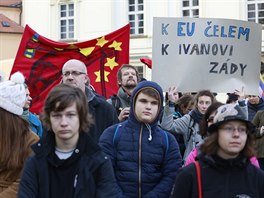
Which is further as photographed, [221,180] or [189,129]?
[189,129]

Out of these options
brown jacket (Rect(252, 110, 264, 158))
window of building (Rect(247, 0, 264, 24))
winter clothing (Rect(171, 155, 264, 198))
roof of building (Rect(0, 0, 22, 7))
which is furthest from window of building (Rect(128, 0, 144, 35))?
winter clothing (Rect(171, 155, 264, 198))

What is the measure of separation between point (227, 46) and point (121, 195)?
3194 millimetres

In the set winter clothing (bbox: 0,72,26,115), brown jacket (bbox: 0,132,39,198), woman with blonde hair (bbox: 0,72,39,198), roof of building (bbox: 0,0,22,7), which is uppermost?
roof of building (bbox: 0,0,22,7)

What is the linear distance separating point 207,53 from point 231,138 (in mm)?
3473

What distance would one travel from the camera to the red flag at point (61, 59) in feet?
26.7

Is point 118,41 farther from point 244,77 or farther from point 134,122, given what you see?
point 134,122

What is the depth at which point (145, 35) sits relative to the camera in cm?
2923

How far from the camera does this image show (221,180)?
3480 mm

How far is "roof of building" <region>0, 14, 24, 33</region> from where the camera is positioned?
3716 cm

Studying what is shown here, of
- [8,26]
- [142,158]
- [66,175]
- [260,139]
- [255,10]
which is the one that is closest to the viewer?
[66,175]

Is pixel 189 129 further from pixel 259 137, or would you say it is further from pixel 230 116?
pixel 230 116

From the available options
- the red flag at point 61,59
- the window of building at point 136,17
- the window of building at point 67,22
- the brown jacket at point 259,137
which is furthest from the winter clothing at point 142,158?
the window of building at point 67,22

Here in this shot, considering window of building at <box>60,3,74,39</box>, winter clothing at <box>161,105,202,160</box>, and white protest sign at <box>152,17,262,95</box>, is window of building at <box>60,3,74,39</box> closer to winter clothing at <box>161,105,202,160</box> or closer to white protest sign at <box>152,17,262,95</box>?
white protest sign at <box>152,17,262,95</box>

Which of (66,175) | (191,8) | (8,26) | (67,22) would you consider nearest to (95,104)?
(66,175)
